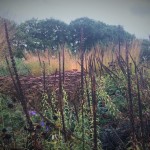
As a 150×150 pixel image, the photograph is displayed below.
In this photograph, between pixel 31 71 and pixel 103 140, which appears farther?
pixel 31 71

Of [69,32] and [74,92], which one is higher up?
[69,32]

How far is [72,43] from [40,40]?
228 cm

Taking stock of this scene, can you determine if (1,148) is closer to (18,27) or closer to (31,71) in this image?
(31,71)

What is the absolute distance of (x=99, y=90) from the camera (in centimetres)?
393

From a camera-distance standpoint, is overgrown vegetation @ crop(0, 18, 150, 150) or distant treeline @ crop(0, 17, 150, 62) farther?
distant treeline @ crop(0, 17, 150, 62)

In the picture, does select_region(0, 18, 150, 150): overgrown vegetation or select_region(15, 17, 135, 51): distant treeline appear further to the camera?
select_region(15, 17, 135, 51): distant treeline

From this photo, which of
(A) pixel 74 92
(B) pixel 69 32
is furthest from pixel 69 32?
(A) pixel 74 92

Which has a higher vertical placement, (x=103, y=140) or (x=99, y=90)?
(x=99, y=90)

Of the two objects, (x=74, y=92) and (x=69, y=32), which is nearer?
(x=74, y=92)

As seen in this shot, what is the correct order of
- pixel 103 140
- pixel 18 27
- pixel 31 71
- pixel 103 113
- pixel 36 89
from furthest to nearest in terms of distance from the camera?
pixel 18 27 → pixel 31 71 → pixel 36 89 → pixel 103 113 → pixel 103 140

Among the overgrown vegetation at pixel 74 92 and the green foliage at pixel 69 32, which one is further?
the green foliage at pixel 69 32

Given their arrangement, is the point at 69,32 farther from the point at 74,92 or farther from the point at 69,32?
A: the point at 74,92

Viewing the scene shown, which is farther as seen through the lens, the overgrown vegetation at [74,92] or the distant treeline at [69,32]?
the distant treeline at [69,32]

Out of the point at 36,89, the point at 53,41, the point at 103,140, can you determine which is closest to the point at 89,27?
the point at 53,41
